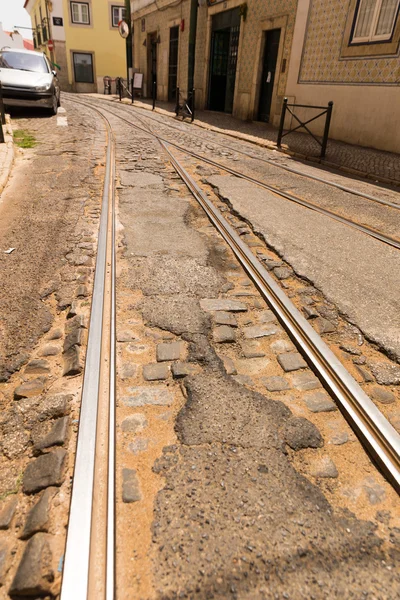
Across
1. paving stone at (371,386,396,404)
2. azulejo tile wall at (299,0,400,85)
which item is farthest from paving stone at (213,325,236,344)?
azulejo tile wall at (299,0,400,85)

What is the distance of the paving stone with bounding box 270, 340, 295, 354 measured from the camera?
2.56 metres

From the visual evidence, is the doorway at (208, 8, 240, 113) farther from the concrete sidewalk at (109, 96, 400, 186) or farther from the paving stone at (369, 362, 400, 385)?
the paving stone at (369, 362, 400, 385)

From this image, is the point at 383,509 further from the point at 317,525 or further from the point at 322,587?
the point at 322,587

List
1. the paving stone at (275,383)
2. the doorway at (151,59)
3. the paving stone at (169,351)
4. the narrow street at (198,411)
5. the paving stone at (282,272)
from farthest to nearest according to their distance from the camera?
1. the doorway at (151,59)
2. the paving stone at (282,272)
3. the paving stone at (169,351)
4. the paving stone at (275,383)
5. the narrow street at (198,411)

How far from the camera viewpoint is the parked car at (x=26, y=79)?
1145cm

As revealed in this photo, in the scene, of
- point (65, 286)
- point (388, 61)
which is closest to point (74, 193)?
point (65, 286)

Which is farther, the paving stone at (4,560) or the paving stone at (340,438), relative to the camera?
the paving stone at (340,438)

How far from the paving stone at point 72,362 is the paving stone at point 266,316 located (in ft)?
4.25

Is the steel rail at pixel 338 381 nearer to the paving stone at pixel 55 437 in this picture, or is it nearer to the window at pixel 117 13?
the paving stone at pixel 55 437

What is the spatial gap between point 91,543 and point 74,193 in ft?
17.0

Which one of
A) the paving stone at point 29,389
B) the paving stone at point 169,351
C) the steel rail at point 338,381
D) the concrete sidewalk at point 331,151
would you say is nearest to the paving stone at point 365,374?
the steel rail at point 338,381

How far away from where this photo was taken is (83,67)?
3266 centimetres

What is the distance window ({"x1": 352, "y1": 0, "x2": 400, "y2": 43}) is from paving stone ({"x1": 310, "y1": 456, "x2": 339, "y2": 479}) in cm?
1114

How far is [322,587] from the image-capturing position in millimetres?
1330
